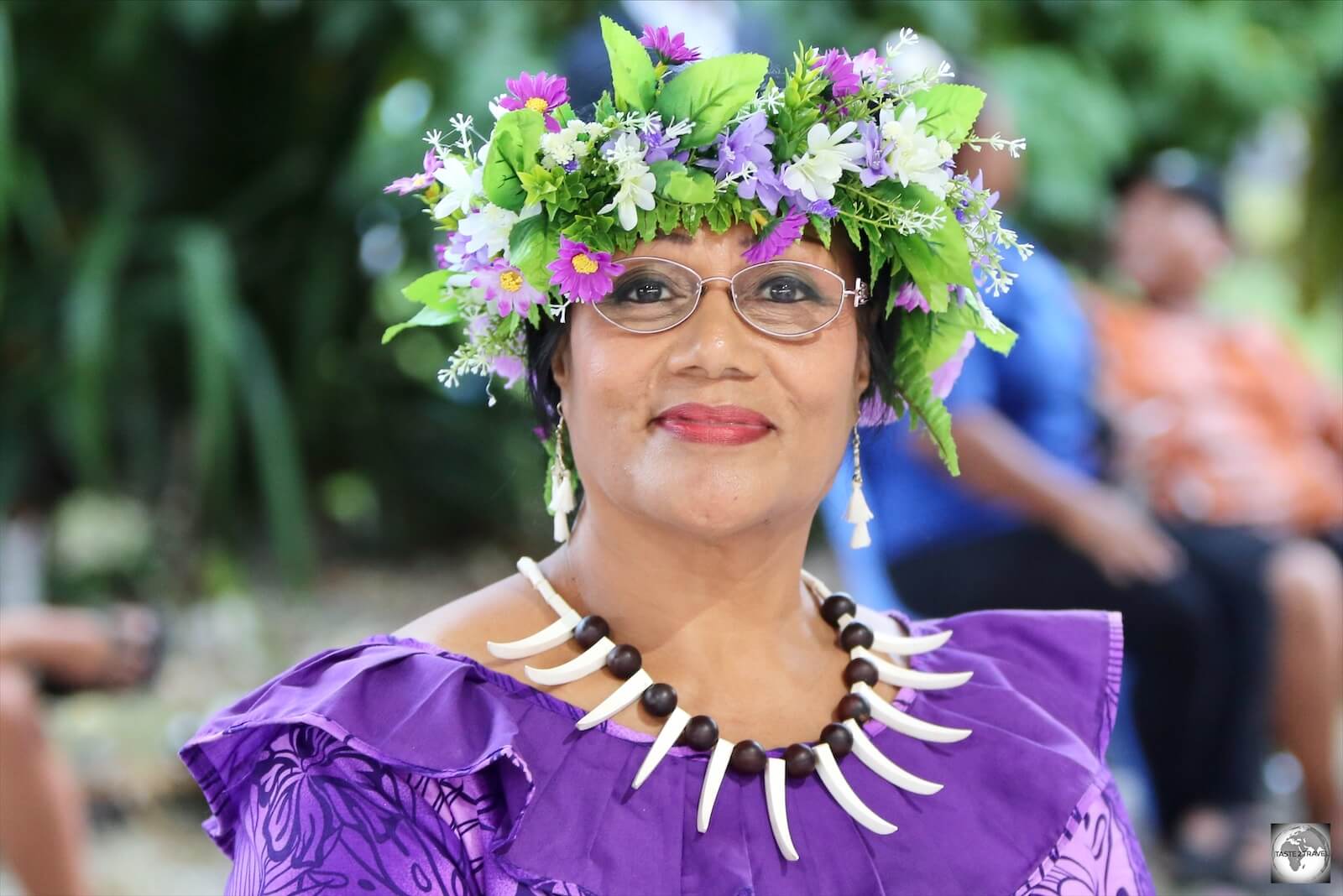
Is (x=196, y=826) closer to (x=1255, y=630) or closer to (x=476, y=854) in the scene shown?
(x=476, y=854)

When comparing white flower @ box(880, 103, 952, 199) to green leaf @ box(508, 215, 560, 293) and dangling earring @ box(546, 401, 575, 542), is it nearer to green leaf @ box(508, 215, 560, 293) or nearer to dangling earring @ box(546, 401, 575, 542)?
green leaf @ box(508, 215, 560, 293)

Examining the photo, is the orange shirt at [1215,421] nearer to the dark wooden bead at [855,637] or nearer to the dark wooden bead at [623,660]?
the dark wooden bead at [855,637]

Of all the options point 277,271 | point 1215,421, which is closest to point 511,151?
point 1215,421

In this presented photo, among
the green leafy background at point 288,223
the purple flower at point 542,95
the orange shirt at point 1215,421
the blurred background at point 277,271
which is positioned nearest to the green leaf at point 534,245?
the purple flower at point 542,95

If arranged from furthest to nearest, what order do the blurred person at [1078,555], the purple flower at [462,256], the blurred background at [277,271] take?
the blurred background at [277,271] → the blurred person at [1078,555] → the purple flower at [462,256]

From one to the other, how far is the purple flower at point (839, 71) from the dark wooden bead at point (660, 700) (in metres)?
0.70

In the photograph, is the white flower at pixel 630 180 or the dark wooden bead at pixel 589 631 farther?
the dark wooden bead at pixel 589 631

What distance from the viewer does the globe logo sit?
10.1 feet

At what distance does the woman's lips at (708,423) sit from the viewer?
154 cm

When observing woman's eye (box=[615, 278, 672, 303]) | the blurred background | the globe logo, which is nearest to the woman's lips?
Answer: woman's eye (box=[615, 278, 672, 303])

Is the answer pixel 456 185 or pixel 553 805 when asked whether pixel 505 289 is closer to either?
pixel 456 185

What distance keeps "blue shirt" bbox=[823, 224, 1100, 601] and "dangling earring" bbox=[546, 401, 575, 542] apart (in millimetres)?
1591

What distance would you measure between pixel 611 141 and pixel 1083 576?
216cm

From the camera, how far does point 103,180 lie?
5.36 meters
